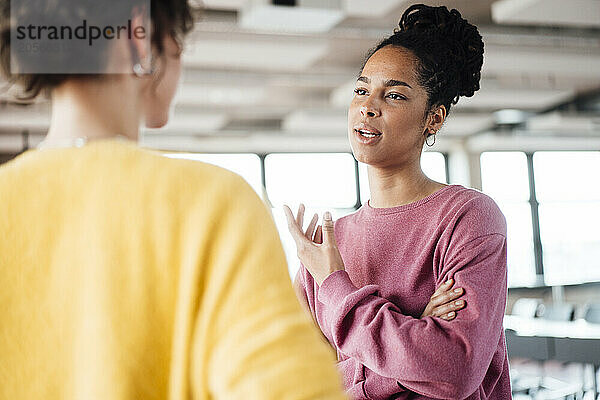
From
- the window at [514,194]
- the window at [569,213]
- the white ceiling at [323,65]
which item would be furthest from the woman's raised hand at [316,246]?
the window at [569,213]

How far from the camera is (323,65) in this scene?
5.28 m

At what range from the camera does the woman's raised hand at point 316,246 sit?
921 millimetres

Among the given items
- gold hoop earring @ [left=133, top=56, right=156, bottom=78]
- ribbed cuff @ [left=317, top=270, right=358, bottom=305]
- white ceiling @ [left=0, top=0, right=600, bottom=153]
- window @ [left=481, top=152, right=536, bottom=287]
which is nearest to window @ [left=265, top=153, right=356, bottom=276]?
white ceiling @ [left=0, top=0, right=600, bottom=153]

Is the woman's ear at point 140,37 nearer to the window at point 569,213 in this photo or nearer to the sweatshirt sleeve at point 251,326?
the sweatshirt sleeve at point 251,326

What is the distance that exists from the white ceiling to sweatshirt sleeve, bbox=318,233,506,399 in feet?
7.45

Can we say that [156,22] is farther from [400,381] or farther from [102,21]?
[400,381]

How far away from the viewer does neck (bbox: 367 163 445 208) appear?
3.28 ft

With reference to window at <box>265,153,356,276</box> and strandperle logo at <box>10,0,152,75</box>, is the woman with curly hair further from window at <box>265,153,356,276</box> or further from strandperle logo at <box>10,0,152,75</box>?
window at <box>265,153,356,276</box>

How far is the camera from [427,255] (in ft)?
3.01

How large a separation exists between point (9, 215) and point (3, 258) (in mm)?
28

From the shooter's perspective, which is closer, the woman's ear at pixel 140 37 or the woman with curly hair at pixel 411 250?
the woman's ear at pixel 140 37

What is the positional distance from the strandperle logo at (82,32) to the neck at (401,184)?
1.99 feet

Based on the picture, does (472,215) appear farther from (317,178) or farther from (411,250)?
(317,178)

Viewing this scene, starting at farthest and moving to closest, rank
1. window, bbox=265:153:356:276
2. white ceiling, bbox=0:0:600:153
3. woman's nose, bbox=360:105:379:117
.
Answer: window, bbox=265:153:356:276 < white ceiling, bbox=0:0:600:153 < woman's nose, bbox=360:105:379:117
